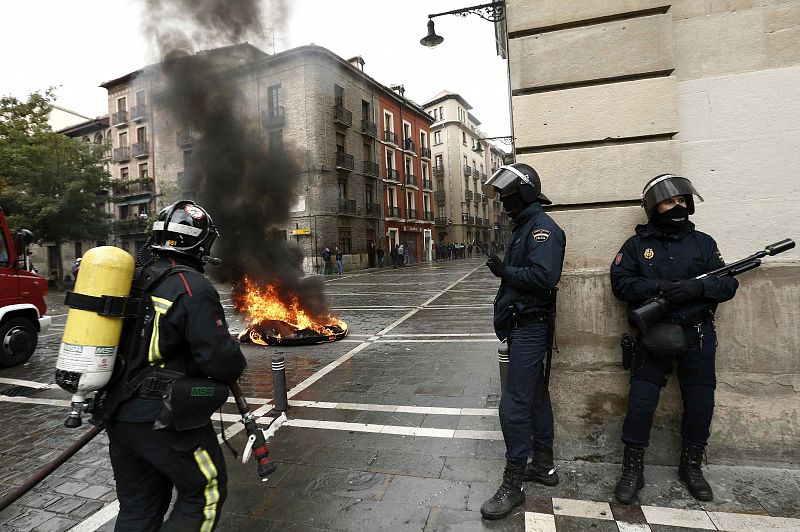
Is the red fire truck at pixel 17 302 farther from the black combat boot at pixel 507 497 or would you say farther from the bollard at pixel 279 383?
the black combat boot at pixel 507 497

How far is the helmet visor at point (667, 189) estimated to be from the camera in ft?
8.49

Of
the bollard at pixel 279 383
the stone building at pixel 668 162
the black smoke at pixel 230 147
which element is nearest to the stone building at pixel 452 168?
the black smoke at pixel 230 147

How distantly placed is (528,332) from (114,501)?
9.42ft

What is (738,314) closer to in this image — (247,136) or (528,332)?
(528,332)

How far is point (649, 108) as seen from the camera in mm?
3096

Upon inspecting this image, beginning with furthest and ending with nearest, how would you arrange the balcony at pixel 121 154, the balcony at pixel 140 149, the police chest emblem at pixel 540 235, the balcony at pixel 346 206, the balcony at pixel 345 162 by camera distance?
the balcony at pixel 345 162 → the balcony at pixel 346 206 → the balcony at pixel 121 154 → the balcony at pixel 140 149 → the police chest emblem at pixel 540 235

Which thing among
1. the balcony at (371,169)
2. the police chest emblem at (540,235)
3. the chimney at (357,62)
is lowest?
the police chest emblem at (540,235)

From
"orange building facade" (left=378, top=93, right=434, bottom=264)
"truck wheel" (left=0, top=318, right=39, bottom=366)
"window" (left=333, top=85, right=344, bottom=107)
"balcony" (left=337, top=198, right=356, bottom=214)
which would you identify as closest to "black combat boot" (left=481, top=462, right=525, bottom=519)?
"truck wheel" (left=0, top=318, right=39, bottom=366)

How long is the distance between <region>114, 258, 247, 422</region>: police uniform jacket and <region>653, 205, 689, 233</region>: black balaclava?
2.56 m

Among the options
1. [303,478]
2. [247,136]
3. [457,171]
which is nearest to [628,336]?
[303,478]

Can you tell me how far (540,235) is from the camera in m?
2.59

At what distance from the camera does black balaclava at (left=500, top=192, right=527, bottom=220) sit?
2.81m

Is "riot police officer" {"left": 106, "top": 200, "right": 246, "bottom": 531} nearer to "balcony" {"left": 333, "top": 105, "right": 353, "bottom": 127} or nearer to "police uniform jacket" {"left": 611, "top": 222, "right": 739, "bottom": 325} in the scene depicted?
"police uniform jacket" {"left": 611, "top": 222, "right": 739, "bottom": 325}

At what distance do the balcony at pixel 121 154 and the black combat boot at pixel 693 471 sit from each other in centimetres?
3283
